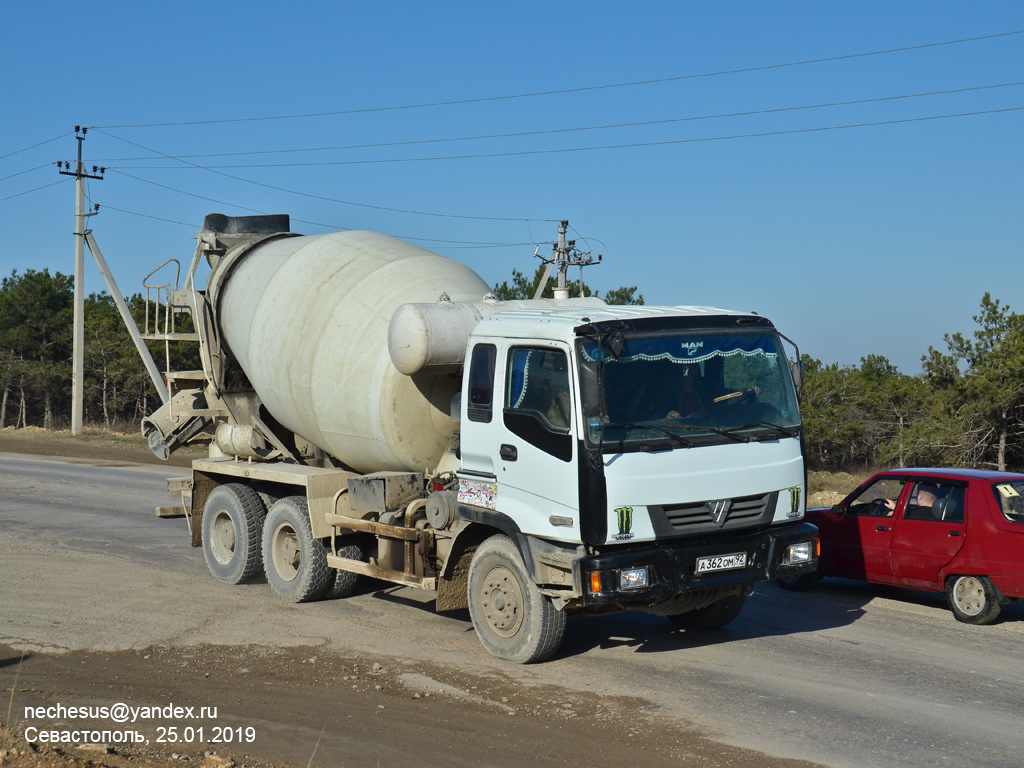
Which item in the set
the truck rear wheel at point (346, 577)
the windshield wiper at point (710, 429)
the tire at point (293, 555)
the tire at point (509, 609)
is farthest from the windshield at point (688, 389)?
the tire at point (293, 555)

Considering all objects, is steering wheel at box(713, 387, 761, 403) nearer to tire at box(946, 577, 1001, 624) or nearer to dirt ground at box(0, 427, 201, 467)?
tire at box(946, 577, 1001, 624)

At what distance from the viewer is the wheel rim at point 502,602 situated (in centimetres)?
788

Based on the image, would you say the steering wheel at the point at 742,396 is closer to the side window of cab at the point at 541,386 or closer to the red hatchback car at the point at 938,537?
the side window of cab at the point at 541,386

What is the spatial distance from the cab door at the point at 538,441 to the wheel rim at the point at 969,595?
14.5 ft

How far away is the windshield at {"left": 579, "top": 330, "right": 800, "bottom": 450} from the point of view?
23.5 feet

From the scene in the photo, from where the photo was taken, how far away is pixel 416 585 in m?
8.89

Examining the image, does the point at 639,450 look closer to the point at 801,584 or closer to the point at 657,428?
the point at 657,428

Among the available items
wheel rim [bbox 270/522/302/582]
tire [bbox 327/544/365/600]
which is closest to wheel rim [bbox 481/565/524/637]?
tire [bbox 327/544/365/600]

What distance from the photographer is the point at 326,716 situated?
656 cm

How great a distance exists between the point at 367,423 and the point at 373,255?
6.38 ft

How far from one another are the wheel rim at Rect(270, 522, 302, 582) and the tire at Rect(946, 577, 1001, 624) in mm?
6428

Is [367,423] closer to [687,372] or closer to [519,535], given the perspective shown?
[519,535]

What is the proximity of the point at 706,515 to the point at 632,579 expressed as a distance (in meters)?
0.76

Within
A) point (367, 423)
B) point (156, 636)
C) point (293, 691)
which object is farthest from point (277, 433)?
point (293, 691)
